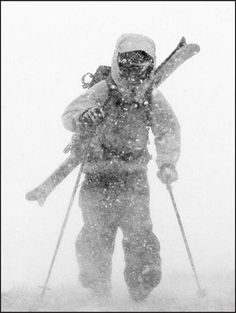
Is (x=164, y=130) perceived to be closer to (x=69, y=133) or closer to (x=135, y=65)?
(x=135, y=65)

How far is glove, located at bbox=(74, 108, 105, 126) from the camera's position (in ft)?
18.5

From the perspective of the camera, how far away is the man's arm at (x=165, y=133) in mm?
5977

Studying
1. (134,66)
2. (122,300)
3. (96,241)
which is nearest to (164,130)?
(134,66)

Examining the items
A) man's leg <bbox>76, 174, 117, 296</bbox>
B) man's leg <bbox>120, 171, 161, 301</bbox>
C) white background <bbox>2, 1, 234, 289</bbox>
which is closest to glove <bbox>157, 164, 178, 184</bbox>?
man's leg <bbox>120, 171, 161, 301</bbox>

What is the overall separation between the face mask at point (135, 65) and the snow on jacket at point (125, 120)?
5 cm

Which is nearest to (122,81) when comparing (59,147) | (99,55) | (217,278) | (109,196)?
(109,196)

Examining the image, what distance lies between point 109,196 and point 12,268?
401 cm

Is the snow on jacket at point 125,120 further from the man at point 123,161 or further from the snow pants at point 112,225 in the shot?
the snow pants at point 112,225

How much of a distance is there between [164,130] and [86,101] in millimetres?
778

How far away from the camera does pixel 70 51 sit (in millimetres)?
36000

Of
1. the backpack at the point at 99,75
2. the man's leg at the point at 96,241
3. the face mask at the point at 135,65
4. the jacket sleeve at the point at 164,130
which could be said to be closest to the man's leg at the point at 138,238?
the man's leg at the point at 96,241

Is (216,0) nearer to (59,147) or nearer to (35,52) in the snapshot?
(35,52)

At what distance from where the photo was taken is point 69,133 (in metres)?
24.5

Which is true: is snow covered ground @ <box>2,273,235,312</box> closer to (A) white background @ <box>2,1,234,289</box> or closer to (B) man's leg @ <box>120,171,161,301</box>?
(B) man's leg @ <box>120,171,161,301</box>
